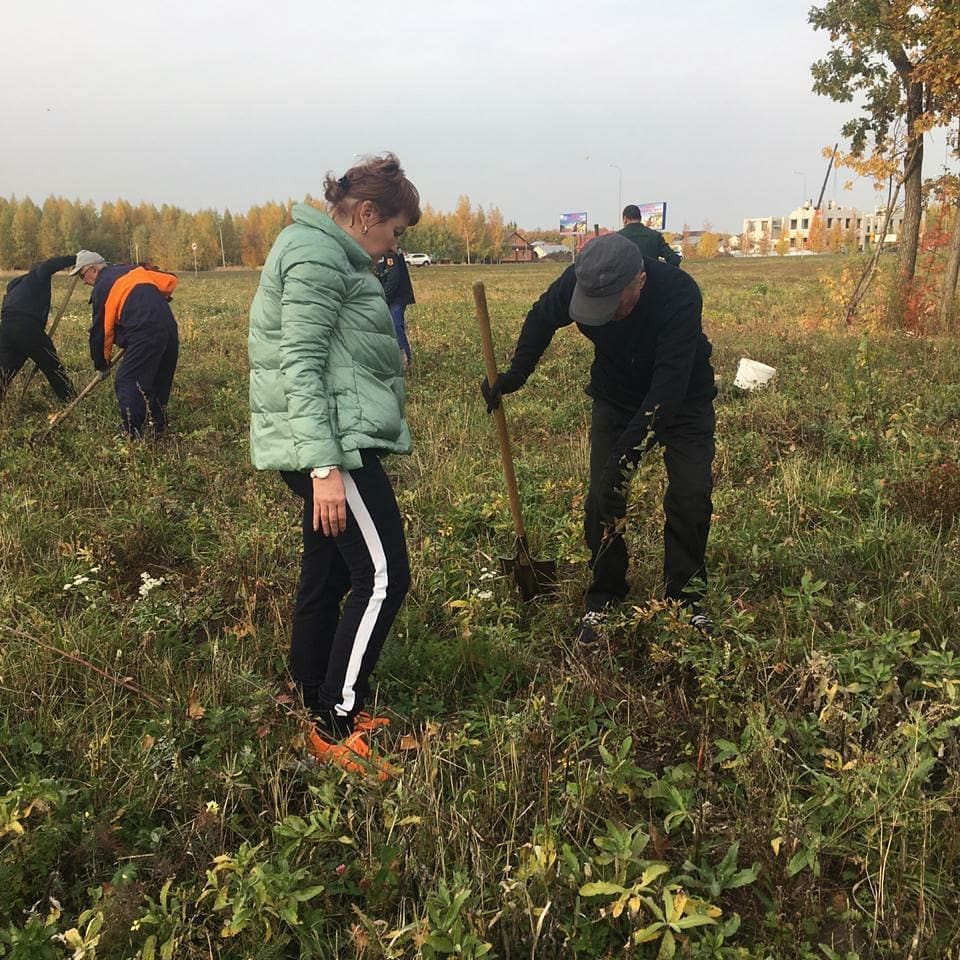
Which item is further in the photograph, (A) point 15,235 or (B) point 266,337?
(A) point 15,235

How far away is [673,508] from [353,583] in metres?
1.51

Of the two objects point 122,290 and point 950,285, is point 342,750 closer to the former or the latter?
point 122,290

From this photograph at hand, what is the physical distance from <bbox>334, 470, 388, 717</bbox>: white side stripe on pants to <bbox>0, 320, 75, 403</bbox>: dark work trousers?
578cm

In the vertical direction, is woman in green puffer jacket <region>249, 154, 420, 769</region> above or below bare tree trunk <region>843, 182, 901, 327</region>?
below

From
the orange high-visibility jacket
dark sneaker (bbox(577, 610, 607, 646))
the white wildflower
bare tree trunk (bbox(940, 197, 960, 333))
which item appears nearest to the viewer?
dark sneaker (bbox(577, 610, 607, 646))

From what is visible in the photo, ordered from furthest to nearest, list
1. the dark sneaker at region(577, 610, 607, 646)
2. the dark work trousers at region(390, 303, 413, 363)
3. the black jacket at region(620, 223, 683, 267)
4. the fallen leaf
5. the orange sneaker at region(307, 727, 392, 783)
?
1. the dark work trousers at region(390, 303, 413, 363)
2. the black jacket at region(620, 223, 683, 267)
3. the dark sneaker at region(577, 610, 607, 646)
4. the fallen leaf
5. the orange sneaker at region(307, 727, 392, 783)

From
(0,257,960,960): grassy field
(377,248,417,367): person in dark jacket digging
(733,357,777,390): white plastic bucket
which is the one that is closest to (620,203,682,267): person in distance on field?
(733,357,777,390): white plastic bucket

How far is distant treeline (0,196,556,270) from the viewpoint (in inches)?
2982

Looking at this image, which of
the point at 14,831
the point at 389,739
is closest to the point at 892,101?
the point at 389,739

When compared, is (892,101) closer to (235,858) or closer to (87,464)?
(87,464)

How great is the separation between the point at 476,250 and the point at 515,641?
326 feet

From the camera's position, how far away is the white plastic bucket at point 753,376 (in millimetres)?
7098

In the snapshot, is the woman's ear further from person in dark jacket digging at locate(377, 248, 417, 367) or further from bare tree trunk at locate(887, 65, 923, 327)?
bare tree trunk at locate(887, 65, 923, 327)

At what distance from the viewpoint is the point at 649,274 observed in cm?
300
